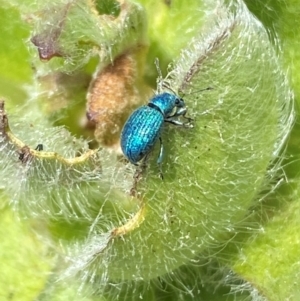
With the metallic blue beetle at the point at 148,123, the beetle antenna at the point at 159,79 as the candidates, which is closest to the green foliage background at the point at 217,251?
the beetle antenna at the point at 159,79

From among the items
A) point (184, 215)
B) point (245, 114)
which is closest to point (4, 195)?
point (184, 215)

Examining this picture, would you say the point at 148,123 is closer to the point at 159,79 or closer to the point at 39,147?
the point at 159,79

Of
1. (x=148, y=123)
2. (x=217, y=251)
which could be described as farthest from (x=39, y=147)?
(x=217, y=251)

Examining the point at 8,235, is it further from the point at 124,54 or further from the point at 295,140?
the point at 295,140

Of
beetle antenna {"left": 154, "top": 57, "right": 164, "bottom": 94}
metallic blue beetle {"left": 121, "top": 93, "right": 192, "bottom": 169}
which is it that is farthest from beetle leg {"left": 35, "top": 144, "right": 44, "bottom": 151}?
beetle antenna {"left": 154, "top": 57, "right": 164, "bottom": 94}

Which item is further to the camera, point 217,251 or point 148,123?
point 217,251

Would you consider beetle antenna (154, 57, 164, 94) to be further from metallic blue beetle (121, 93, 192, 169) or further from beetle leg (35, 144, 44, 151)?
beetle leg (35, 144, 44, 151)

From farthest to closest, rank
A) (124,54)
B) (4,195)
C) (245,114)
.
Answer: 1. (4,195)
2. (124,54)
3. (245,114)

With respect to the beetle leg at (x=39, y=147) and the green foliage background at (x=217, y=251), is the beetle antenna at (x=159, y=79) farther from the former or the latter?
the beetle leg at (x=39, y=147)
